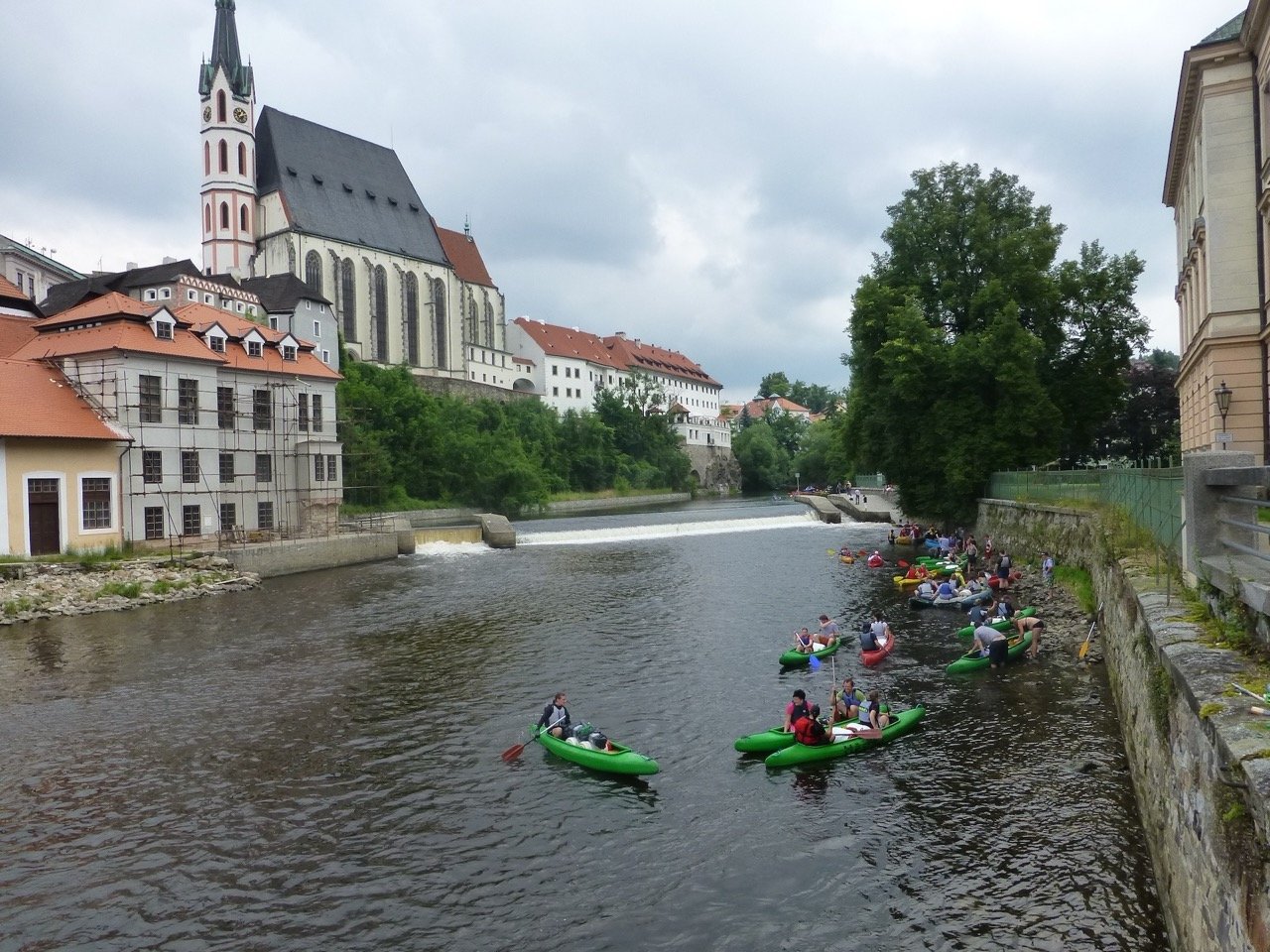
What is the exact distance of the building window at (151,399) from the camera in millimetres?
37094

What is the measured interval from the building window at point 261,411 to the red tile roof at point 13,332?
364 inches

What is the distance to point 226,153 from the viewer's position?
87750mm

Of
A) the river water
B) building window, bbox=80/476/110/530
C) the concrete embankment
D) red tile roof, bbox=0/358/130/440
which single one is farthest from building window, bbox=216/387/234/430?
the concrete embankment

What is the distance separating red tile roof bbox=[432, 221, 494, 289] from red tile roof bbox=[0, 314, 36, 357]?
71202 mm

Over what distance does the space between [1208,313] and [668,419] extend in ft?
310

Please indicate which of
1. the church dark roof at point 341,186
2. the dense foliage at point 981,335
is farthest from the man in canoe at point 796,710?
the church dark roof at point 341,186

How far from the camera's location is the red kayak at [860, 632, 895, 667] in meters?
20.9

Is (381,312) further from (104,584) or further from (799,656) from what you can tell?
(799,656)

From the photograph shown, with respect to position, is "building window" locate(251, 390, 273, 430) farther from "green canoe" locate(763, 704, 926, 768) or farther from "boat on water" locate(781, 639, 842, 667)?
"green canoe" locate(763, 704, 926, 768)

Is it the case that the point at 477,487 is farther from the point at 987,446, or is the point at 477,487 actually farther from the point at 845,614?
the point at 845,614

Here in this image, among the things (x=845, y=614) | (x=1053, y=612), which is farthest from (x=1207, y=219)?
(x=845, y=614)

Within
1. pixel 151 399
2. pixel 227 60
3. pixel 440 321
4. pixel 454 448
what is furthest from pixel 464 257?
pixel 151 399

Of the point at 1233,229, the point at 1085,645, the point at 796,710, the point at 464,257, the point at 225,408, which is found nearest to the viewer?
the point at 796,710

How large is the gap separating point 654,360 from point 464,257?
3731 centimetres
